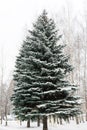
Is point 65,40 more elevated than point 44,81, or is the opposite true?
point 65,40

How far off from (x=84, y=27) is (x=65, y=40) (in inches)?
124

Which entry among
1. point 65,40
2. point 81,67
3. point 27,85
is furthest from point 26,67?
point 81,67

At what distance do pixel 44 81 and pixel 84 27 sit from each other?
1491 centimetres

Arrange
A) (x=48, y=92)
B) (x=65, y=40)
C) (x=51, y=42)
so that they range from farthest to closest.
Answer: (x=65, y=40)
(x=51, y=42)
(x=48, y=92)

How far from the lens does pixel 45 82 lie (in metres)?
16.5

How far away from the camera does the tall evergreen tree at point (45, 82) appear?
1608cm

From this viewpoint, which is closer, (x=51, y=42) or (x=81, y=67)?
(x=51, y=42)

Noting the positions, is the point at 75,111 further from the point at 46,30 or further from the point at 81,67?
the point at 81,67

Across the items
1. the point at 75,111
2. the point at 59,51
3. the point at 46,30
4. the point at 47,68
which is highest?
the point at 46,30

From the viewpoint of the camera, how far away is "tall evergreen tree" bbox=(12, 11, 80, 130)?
52.7 feet

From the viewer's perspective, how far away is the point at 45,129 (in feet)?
55.0

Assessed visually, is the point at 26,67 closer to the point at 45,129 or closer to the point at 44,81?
the point at 44,81

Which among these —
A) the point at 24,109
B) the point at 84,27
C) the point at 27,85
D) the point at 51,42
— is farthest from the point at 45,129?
the point at 84,27

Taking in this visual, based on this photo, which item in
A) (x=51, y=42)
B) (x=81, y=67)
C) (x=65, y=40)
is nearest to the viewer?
(x=51, y=42)
